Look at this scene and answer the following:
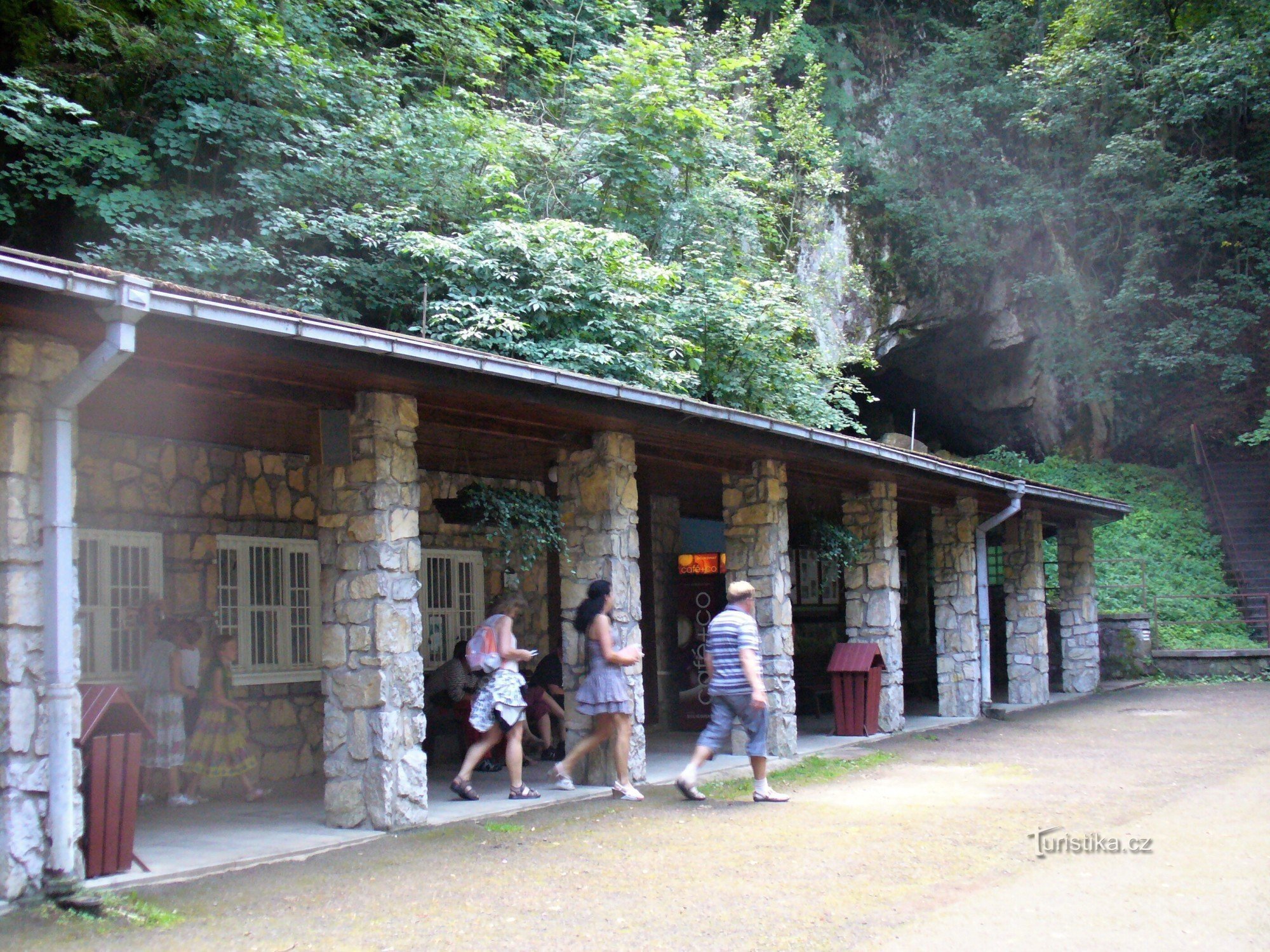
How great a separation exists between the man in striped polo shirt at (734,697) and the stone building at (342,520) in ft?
2.87

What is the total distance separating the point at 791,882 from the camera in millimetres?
5695

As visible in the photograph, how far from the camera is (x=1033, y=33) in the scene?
85.6 feet

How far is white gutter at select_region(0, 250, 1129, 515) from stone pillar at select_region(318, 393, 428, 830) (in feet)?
2.75

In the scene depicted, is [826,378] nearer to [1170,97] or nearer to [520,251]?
[520,251]

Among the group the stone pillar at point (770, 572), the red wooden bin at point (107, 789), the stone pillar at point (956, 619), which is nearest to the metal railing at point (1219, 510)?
the stone pillar at point (956, 619)

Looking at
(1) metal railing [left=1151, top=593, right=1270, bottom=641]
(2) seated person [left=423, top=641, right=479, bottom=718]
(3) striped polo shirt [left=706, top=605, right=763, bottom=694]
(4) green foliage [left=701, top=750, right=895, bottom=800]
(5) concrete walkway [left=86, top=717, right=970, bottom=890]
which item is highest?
(3) striped polo shirt [left=706, top=605, right=763, bottom=694]

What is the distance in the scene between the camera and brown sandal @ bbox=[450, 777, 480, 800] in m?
8.14

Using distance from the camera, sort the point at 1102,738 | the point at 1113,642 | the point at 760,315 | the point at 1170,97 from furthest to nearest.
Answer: the point at 1170,97, the point at 1113,642, the point at 760,315, the point at 1102,738

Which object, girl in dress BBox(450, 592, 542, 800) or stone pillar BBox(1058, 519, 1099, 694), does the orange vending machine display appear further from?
stone pillar BBox(1058, 519, 1099, 694)

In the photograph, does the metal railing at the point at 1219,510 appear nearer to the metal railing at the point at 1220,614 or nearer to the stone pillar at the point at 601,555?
the metal railing at the point at 1220,614

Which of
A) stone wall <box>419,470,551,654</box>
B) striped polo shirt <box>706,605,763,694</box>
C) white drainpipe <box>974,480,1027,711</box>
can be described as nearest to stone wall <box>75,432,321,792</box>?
stone wall <box>419,470,551,654</box>

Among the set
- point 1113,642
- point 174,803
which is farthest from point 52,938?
point 1113,642

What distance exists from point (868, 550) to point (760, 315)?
492cm

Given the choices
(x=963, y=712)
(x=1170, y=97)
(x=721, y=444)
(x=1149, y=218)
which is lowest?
(x=963, y=712)
